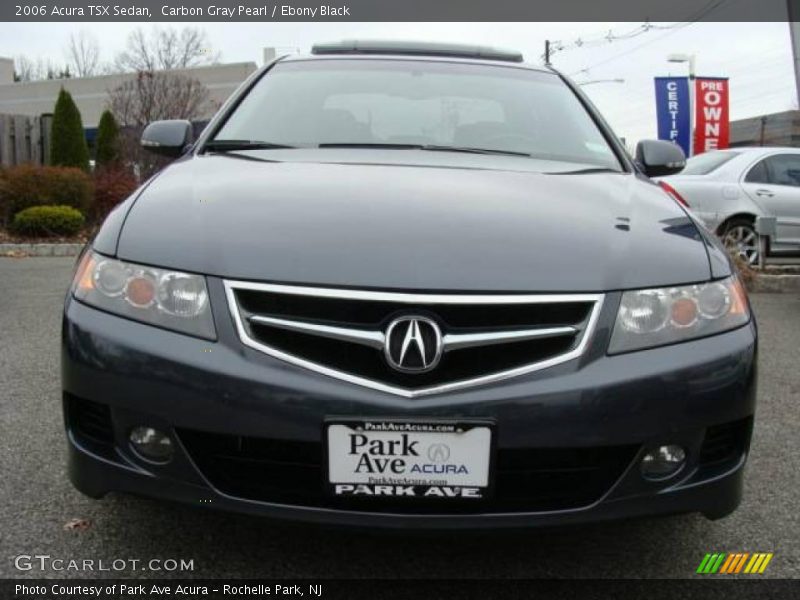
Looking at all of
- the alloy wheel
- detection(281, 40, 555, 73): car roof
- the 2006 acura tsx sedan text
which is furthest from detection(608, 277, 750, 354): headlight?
the alloy wheel

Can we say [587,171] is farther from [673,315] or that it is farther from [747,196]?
[747,196]

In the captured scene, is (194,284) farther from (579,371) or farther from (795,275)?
(795,275)

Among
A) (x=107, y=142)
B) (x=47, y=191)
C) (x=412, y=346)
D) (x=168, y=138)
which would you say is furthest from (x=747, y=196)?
(x=107, y=142)

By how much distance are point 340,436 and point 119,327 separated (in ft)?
1.88

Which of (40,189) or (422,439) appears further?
(40,189)

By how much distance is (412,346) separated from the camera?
5.58ft

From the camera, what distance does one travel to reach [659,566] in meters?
2.19

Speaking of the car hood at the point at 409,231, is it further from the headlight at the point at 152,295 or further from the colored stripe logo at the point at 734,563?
the colored stripe logo at the point at 734,563

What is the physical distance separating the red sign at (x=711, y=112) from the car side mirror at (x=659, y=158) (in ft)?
46.4

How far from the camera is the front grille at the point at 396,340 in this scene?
1.72 meters

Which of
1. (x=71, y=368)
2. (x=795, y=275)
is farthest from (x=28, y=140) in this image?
(x=71, y=368)

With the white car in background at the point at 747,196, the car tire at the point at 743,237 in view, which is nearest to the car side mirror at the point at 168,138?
the white car in background at the point at 747,196

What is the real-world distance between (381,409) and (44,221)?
35.1ft

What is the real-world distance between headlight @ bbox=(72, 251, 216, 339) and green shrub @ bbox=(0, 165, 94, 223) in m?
10.8
